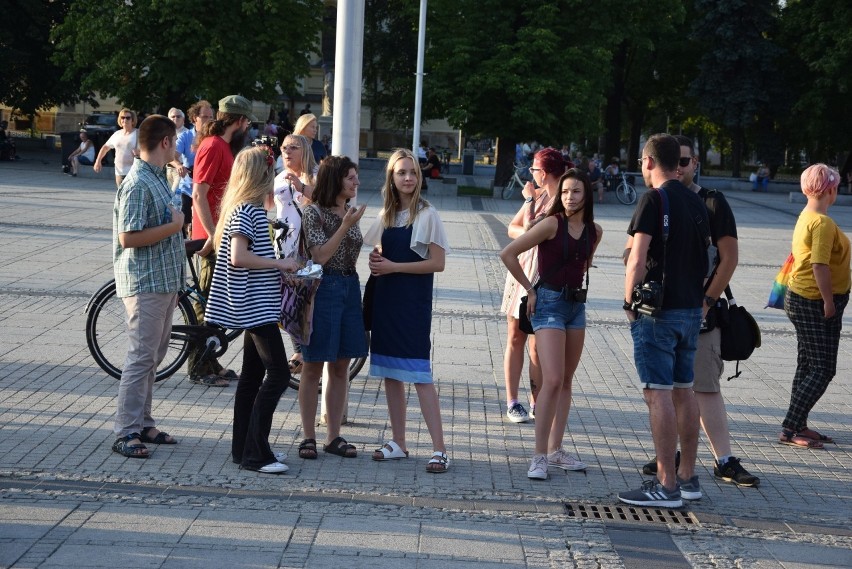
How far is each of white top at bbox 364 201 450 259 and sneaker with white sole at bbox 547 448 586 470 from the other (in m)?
1.33

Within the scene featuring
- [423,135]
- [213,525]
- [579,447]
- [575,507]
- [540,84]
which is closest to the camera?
[213,525]

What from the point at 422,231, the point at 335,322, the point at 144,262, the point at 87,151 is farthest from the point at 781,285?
the point at 87,151

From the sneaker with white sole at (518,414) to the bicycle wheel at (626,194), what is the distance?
86.6 ft

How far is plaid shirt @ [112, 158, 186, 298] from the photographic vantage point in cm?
642

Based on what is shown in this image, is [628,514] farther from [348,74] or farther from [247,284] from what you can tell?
[348,74]

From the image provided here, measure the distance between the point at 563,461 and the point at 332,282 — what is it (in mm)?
1671

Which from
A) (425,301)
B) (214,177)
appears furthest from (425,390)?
(214,177)

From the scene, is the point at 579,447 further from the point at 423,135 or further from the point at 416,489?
the point at 423,135

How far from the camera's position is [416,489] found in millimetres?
6070

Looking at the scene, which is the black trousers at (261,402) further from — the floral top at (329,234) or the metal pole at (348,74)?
the metal pole at (348,74)

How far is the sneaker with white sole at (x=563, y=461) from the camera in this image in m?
6.57

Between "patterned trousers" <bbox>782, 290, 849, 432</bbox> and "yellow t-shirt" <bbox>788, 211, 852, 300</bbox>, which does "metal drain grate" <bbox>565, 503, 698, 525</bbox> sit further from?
"yellow t-shirt" <bbox>788, 211, 852, 300</bbox>

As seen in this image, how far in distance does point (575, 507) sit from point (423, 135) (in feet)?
204

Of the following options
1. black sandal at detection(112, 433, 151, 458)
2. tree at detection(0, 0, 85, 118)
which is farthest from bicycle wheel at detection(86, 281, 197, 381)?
tree at detection(0, 0, 85, 118)
